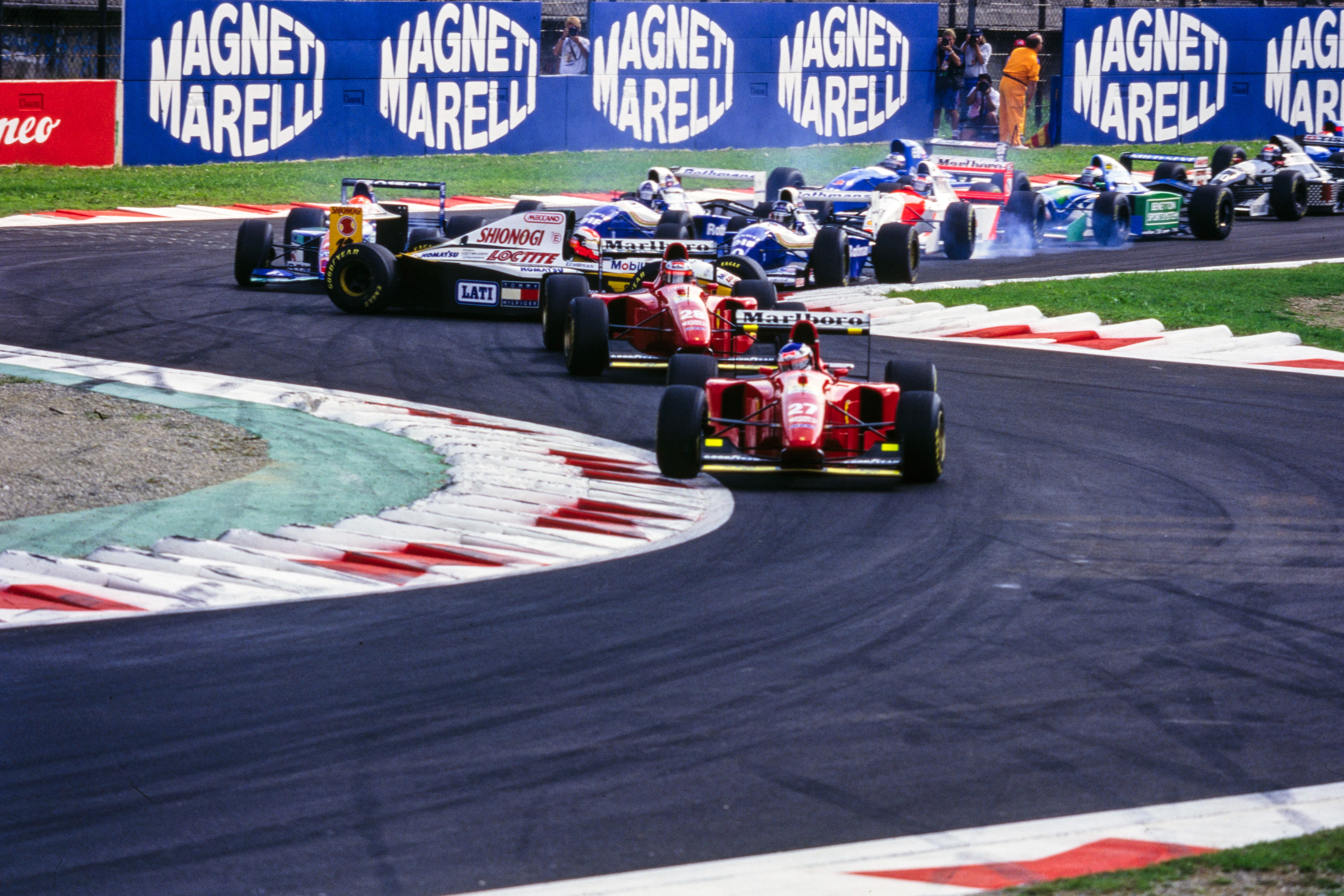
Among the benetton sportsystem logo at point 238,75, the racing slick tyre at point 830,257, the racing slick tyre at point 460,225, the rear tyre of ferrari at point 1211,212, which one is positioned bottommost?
the racing slick tyre at point 830,257

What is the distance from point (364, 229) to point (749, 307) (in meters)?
5.01

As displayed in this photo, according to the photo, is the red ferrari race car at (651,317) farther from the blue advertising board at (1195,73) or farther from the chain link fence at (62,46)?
the blue advertising board at (1195,73)

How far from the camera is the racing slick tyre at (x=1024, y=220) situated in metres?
21.8

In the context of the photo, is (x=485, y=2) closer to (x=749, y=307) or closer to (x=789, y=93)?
(x=789, y=93)

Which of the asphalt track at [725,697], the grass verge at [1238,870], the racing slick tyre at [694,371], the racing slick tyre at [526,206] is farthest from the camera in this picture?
the racing slick tyre at [526,206]

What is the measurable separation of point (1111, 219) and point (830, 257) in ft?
20.5

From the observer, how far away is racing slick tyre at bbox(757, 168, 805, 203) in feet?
72.0

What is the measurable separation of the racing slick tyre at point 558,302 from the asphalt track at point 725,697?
4.49 m

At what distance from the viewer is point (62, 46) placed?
23.2 metres

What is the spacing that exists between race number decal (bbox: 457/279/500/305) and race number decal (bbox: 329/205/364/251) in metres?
1.14

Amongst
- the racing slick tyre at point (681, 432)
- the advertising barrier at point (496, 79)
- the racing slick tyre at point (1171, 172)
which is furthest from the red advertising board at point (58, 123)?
the racing slick tyre at point (681, 432)

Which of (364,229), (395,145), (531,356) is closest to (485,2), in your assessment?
(395,145)

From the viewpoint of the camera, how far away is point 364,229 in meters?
16.3

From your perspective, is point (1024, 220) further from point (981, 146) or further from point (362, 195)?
point (362, 195)
